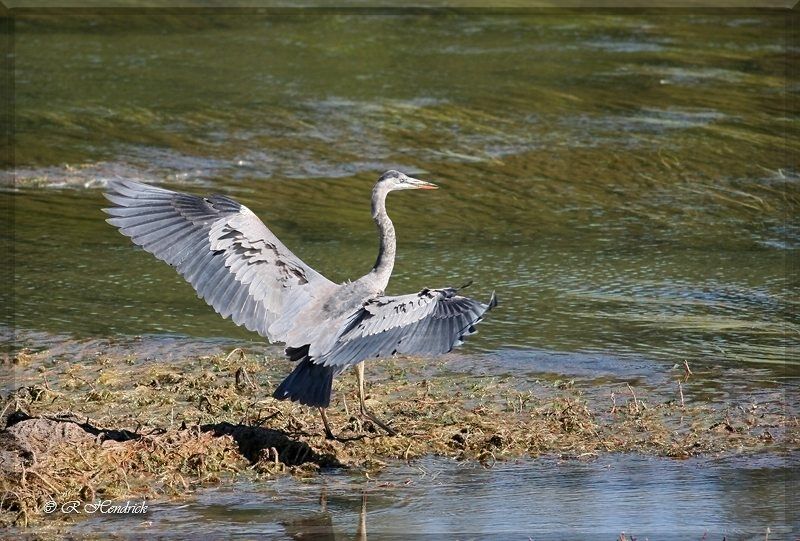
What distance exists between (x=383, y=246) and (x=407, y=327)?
3.84 ft

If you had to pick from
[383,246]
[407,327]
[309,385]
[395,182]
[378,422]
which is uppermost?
[395,182]

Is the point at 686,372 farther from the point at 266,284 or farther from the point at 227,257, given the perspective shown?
the point at 227,257

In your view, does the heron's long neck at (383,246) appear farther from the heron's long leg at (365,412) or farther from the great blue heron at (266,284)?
the heron's long leg at (365,412)

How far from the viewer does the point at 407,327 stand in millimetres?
6484

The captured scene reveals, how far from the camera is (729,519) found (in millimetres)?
5816

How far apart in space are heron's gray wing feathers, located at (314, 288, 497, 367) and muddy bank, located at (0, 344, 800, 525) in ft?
1.92

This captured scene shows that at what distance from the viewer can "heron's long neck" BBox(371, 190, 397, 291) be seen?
7.37 metres

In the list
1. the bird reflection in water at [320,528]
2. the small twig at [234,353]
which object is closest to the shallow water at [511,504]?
the bird reflection in water at [320,528]

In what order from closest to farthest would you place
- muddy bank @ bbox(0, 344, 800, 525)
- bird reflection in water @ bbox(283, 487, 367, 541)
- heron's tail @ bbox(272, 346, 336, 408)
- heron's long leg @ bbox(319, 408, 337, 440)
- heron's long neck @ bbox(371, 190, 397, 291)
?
bird reflection in water @ bbox(283, 487, 367, 541) < muddy bank @ bbox(0, 344, 800, 525) < heron's tail @ bbox(272, 346, 336, 408) < heron's long leg @ bbox(319, 408, 337, 440) < heron's long neck @ bbox(371, 190, 397, 291)

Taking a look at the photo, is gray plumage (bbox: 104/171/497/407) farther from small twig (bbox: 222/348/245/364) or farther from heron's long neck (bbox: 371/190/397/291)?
small twig (bbox: 222/348/245/364)

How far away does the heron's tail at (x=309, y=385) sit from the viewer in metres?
6.41

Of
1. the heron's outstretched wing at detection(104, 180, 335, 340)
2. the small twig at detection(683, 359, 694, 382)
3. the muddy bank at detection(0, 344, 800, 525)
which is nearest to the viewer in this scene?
the muddy bank at detection(0, 344, 800, 525)

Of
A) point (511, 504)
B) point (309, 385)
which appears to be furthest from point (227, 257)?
point (511, 504)

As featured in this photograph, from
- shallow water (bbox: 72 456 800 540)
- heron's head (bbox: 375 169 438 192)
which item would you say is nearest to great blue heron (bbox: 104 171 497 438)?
heron's head (bbox: 375 169 438 192)
